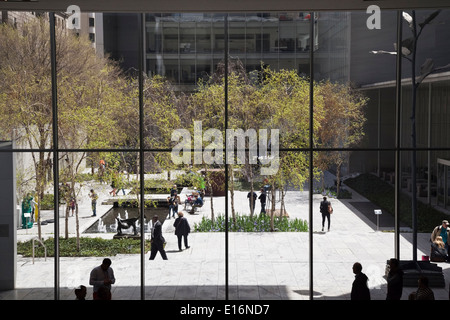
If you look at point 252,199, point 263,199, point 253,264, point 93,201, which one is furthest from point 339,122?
point 93,201

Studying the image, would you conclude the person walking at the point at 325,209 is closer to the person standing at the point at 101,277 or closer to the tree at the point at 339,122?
the tree at the point at 339,122

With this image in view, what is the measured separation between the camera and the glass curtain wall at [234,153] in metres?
10.1

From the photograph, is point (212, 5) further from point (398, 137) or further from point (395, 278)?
point (395, 278)

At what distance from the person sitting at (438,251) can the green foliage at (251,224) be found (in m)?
2.52

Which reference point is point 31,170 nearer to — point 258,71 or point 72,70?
point 72,70

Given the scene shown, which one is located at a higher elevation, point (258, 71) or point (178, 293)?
point (258, 71)

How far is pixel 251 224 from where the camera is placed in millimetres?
10312

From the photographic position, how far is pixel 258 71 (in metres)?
10.4

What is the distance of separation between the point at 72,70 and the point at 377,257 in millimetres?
7001

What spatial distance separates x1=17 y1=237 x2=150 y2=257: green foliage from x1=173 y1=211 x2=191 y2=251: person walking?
599 mm

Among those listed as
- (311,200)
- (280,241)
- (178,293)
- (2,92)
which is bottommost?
(178,293)

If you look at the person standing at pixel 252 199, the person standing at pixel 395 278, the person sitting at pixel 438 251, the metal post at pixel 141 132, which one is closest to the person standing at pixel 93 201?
the metal post at pixel 141 132

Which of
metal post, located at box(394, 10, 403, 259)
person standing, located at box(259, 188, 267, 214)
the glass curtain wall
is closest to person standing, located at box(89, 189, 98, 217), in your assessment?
the glass curtain wall

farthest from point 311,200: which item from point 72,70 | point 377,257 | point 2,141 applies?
point 2,141
